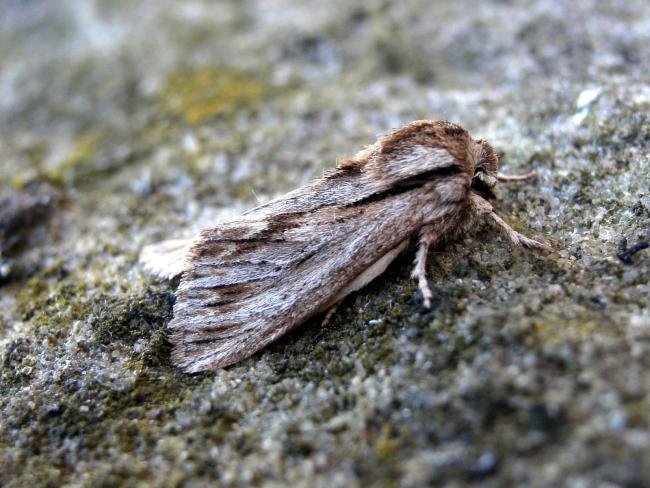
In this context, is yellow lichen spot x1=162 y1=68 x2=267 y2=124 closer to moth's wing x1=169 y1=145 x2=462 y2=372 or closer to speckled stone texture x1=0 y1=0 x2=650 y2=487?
speckled stone texture x1=0 y1=0 x2=650 y2=487

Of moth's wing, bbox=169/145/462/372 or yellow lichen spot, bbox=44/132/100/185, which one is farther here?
yellow lichen spot, bbox=44/132/100/185

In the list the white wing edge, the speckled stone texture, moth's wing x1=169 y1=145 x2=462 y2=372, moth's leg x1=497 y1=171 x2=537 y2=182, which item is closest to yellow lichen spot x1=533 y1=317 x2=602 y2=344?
the speckled stone texture

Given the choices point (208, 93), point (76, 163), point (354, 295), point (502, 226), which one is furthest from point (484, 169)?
point (76, 163)

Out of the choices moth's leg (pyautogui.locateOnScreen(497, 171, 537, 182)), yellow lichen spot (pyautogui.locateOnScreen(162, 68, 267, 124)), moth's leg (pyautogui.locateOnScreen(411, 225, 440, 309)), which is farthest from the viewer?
yellow lichen spot (pyautogui.locateOnScreen(162, 68, 267, 124))

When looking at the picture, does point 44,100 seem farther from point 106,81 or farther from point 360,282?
point 360,282

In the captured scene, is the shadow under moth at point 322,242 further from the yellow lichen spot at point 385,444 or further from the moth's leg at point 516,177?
the yellow lichen spot at point 385,444

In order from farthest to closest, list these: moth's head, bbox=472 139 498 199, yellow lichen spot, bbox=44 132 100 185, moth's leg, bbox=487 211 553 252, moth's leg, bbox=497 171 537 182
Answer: yellow lichen spot, bbox=44 132 100 185 < moth's leg, bbox=497 171 537 182 < moth's head, bbox=472 139 498 199 < moth's leg, bbox=487 211 553 252
